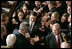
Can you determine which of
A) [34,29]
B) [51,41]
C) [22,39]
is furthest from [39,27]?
[22,39]

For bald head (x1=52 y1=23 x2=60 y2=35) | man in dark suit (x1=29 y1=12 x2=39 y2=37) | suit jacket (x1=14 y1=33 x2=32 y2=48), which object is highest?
man in dark suit (x1=29 y1=12 x2=39 y2=37)

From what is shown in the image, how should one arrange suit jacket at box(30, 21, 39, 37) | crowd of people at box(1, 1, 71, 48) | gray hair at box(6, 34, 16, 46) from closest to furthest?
gray hair at box(6, 34, 16, 46) < crowd of people at box(1, 1, 71, 48) < suit jacket at box(30, 21, 39, 37)

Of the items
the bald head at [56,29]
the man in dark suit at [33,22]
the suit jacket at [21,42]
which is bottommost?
the suit jacket at [21,42]

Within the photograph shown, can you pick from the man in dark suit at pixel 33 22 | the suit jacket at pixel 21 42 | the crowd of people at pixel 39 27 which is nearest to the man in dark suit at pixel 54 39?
the crowd of people at pixel 39 27

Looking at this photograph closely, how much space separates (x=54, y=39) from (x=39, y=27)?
775 mm

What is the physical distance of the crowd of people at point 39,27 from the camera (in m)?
3.98

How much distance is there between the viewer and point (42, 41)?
4.77m

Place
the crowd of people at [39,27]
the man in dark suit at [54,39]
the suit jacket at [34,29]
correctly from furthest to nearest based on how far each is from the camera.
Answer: the suit jacket at [34,29] < the man in dark suit at [54,39] < the crowd of people at [39,27]

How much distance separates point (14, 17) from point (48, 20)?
103 cm

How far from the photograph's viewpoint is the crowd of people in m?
3.98

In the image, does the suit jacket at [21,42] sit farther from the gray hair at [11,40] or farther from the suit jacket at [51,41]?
the suit jacket at [51,41]

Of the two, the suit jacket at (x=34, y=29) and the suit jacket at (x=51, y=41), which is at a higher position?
the suit jacket at (x=34, y=29)

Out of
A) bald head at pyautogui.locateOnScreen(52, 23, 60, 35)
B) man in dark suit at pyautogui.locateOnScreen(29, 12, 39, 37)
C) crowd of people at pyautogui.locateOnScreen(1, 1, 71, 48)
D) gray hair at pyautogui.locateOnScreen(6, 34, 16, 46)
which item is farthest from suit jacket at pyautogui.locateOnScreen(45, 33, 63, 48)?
gray hair at pyautogui.locateOnScreen(6, 34, 16, 46)

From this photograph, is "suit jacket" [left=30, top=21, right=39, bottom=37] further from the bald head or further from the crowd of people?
the bald head
